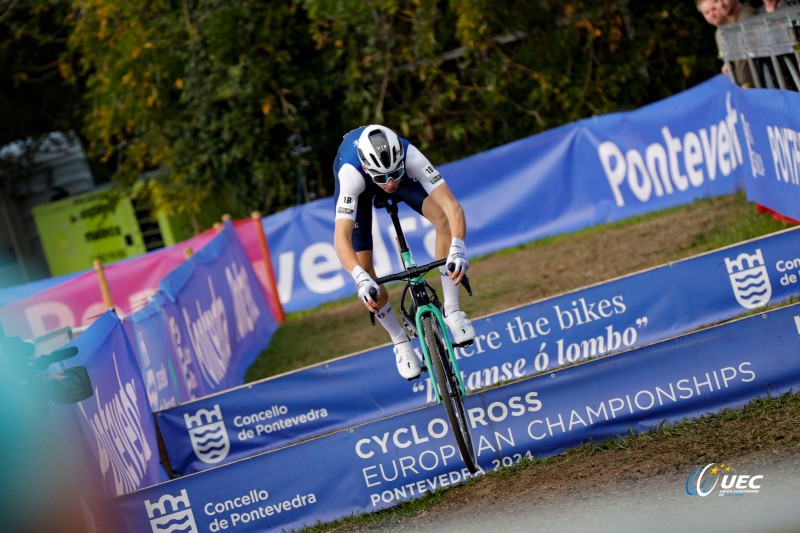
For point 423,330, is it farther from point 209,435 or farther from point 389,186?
point 209,435

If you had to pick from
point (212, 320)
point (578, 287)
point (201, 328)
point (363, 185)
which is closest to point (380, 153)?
point (363, 185)

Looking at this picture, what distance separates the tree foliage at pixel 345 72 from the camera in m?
23.5

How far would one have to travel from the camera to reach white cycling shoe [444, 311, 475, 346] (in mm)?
7828

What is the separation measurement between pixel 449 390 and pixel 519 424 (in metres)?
0.49

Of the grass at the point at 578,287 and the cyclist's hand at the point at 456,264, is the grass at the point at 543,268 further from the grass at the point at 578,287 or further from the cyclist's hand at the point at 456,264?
the cyclist's hand at the point at 456,264

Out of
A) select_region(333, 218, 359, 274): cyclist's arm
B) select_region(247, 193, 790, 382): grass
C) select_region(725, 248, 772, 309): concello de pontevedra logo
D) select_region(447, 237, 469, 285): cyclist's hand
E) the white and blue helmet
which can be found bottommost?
select_region(247, 193, 790, 382): grass

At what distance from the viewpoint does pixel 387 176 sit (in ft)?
24.5

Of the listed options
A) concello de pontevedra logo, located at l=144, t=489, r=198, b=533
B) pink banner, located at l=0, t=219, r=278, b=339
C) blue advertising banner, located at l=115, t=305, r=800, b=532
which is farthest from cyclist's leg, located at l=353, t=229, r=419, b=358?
pink banner, located at l=0, t=219, r=278, b=339

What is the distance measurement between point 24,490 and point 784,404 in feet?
14.4

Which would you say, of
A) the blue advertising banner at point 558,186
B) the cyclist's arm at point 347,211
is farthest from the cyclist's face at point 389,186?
the blue advertising banner at point 558,186

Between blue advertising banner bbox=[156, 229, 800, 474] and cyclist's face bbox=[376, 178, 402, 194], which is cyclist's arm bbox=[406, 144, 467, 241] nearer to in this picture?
cyclist's face bbox=[376, 178, 402, 194]

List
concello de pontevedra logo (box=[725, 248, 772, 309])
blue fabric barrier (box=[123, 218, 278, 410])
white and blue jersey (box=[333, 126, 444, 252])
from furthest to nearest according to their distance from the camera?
blue fabric barrier (box=[123, 218, 278, 410]) < concello de pontevedra logo (box=[725, 248, 772, 309]) < white and blue jersey (box=[333, 126, 444, 252])

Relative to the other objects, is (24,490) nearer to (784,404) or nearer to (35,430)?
(35,430)

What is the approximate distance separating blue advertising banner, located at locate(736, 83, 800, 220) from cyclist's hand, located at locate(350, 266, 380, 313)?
500cm
